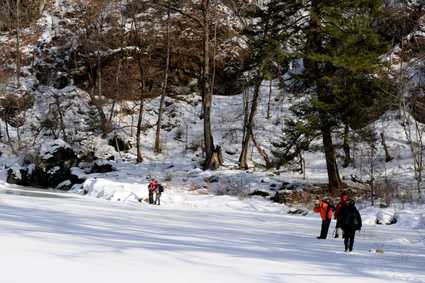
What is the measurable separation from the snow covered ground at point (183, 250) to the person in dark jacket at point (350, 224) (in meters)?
0.33

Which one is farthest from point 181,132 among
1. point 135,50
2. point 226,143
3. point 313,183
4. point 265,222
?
point 265,222

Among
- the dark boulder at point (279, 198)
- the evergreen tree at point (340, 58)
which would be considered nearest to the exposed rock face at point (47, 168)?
the dark boulder at point (279, 198)

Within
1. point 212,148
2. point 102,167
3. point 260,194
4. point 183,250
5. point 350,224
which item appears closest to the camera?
point 183,250

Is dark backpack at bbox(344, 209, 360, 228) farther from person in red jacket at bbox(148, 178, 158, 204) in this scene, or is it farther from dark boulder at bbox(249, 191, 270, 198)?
dark boulder at bbox(249, 191, 270, 198)

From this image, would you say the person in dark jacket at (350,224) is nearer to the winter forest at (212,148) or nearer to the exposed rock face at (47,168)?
the winter forest at (212,148)

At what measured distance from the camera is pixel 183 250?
10742 mm

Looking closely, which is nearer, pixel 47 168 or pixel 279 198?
pixel 279 198

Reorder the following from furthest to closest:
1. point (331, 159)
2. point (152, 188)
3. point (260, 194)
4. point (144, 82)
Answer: point (144, 82) < point (260, 194) < point (331, 159) < point (152, 188)

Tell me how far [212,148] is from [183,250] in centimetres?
2186

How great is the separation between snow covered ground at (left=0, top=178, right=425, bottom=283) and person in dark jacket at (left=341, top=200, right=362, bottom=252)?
332mm

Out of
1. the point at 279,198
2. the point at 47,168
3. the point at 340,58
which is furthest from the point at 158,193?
the point at 47,168

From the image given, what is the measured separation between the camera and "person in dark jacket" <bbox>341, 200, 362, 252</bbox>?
1311 centimetres

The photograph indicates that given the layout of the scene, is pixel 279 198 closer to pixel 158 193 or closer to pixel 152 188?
pixel 158 193

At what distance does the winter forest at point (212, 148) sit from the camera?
10.5m
